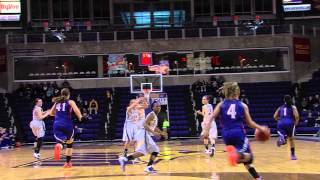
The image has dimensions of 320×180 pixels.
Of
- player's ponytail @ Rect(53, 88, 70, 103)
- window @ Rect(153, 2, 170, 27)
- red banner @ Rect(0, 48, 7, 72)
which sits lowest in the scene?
player's ponytail @ Rect(53, 88, 70, 103)

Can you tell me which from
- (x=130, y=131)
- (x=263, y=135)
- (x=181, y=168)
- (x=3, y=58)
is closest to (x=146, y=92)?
(x=3, y=58)

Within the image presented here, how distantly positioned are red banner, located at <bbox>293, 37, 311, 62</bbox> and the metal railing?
0.83 metres

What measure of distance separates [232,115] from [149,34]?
90.7 ft

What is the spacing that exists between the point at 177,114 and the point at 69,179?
20.9 m

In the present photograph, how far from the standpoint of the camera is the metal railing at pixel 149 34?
3612cm

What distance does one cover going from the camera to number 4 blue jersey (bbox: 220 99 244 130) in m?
9.03

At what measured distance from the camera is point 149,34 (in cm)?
3628

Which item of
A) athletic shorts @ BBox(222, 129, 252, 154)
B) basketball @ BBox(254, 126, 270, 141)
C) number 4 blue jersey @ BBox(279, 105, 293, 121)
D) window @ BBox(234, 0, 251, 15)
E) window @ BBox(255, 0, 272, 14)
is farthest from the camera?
window @ BBox(234, 0, 251, 15)

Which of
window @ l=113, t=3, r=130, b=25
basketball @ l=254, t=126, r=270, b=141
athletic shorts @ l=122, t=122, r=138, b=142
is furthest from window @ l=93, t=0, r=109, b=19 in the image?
basketball @ l=254, t=126, r=270, b=141

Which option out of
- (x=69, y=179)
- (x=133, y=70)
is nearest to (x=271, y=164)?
(x=69, y=179)

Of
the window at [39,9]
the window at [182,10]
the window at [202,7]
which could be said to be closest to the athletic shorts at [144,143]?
the window at [182,10]

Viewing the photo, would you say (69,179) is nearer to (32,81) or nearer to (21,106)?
(21,106)

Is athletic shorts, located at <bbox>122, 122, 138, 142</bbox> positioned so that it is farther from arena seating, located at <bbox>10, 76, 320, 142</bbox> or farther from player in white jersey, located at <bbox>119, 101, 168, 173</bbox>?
arena seating, located at <bbox>10, 76, 320, 142</bbox>

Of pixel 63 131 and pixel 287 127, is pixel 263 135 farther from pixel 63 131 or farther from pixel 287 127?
pixel 287 127
